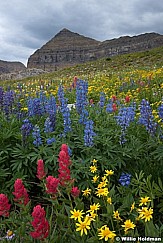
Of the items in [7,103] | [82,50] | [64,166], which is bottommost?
[64,166]

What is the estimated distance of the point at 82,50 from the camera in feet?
594

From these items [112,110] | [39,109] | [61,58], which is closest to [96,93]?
[112,110]

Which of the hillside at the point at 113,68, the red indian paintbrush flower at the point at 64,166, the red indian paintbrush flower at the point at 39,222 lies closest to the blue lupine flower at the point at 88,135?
the red indian paintbrush flower at the point at 64,166

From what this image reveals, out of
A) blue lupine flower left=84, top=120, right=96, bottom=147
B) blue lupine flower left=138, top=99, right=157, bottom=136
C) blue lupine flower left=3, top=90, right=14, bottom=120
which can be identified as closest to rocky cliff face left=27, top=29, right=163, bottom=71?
blue lupine flower left=3, top=90, right=14, bottom=120

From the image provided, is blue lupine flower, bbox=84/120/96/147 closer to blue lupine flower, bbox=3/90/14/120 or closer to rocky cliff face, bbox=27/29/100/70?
blue lupine flower, bbox=3/90/14/120

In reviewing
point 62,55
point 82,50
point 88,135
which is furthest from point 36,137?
point 62,55

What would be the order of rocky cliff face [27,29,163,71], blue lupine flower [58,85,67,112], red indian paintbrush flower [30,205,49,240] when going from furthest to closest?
rocky cliff face [27,29,163,71] < blue lupine flower [58,85,67,112] < red indian paintbrush flower [30,205,49,240]

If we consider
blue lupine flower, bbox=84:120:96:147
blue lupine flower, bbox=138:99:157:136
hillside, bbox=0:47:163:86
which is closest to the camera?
blue lupine flower, bbox=84:120:96:147

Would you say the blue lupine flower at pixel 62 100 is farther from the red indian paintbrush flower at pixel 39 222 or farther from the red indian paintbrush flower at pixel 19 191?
the red indian paintbrush flower at pixel 39 222

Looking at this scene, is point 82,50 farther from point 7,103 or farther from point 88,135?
point 88,135

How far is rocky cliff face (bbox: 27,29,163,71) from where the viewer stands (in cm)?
15188

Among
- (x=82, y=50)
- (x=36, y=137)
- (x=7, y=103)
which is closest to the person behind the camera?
(x=36, y=137)

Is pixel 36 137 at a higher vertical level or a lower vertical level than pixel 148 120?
lower

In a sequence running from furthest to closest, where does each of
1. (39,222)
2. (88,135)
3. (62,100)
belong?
(62,100), (88,135), (39,222)
